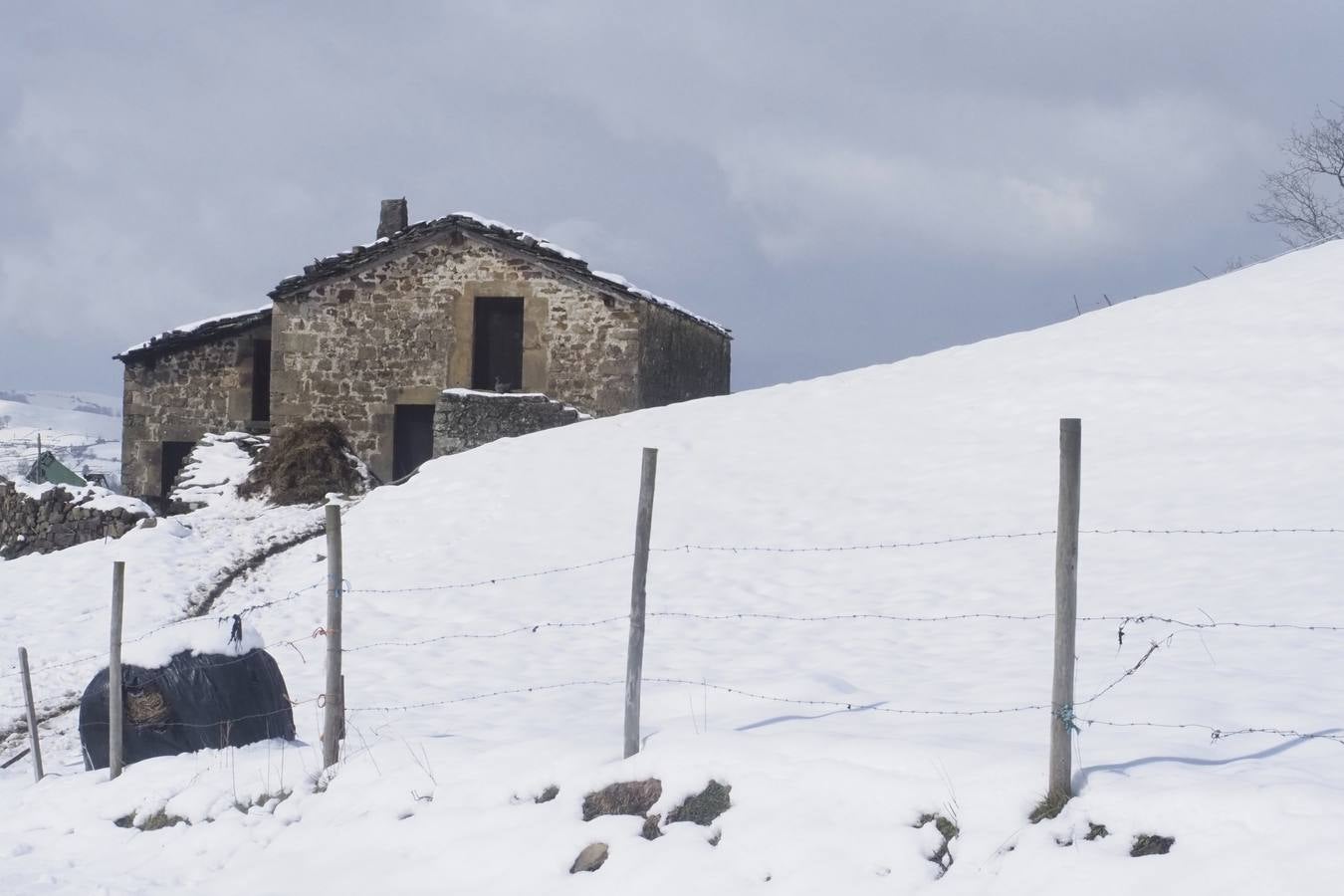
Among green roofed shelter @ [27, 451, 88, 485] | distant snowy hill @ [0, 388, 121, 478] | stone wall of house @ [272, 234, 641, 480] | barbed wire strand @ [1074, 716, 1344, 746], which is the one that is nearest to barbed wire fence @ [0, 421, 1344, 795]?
barbed wire strand @ [1074, 716, 1344, 746]

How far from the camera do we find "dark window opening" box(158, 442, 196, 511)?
22.0 m

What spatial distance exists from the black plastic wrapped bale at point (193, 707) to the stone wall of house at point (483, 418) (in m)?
10.0

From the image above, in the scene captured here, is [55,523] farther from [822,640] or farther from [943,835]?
[943,835]

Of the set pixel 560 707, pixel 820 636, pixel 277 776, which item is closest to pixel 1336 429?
pixel 820 636

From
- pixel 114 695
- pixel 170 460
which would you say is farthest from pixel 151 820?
pixel 170 460

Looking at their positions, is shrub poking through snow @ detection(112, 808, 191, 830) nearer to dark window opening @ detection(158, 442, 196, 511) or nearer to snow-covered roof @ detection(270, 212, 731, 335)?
snow-covered roof @ detection(270, 212, 731, 335)

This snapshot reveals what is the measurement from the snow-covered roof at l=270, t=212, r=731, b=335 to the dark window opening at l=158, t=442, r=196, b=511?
3.82 m

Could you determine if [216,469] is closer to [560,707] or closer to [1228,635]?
[560,707]

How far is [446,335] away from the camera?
2008 cm

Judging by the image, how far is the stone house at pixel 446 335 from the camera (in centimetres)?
1955

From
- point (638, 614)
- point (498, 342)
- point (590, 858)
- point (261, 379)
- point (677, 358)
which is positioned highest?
point (498, 342)

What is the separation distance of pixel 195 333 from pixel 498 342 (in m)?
5.66

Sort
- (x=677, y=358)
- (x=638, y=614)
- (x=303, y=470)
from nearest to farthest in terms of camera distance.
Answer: (x=638, y=614)
(x=303, y=470)
(x=677, y=358)

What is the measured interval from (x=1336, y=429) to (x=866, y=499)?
4.73 metres
